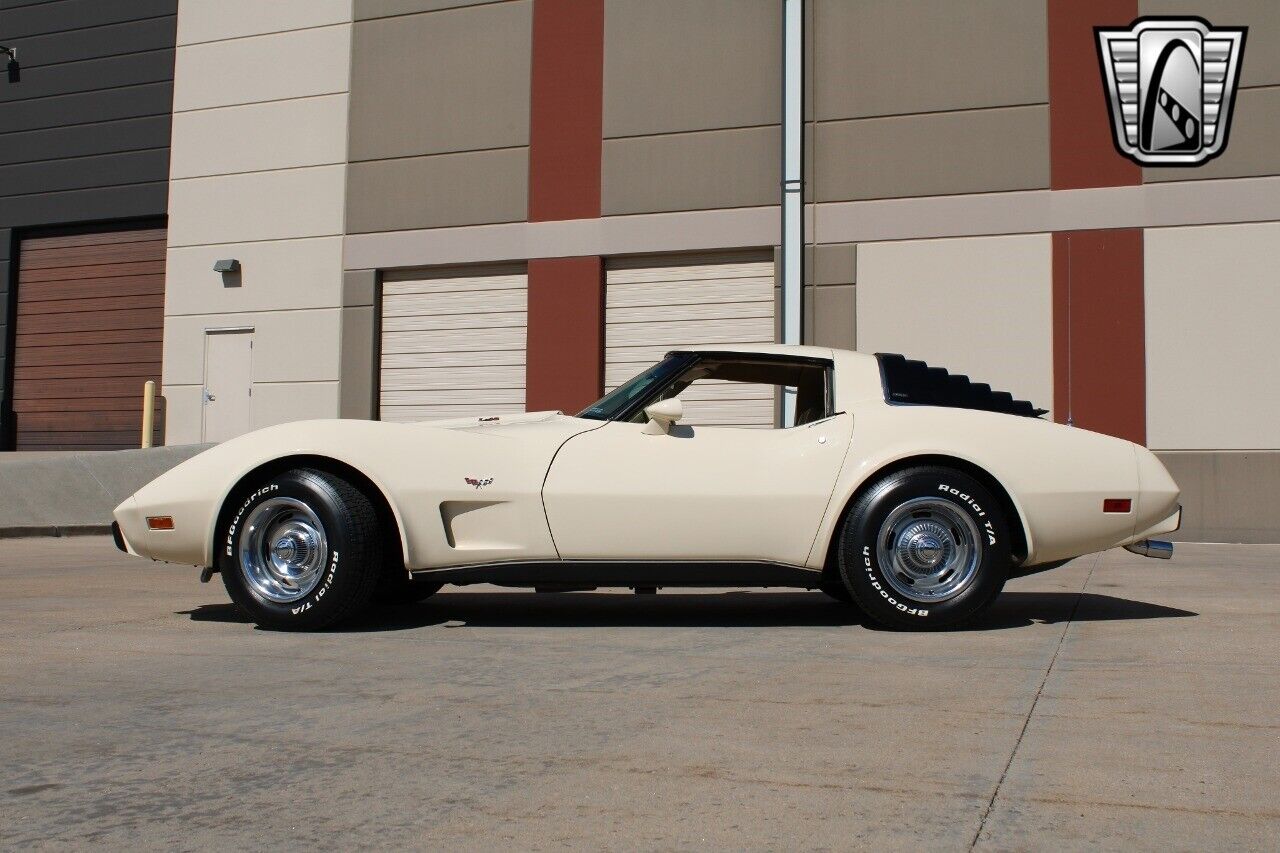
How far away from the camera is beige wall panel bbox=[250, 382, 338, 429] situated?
16.9 metres

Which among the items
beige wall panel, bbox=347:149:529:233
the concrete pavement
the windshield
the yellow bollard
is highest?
beige wall panel, bbox=347:149:529:233

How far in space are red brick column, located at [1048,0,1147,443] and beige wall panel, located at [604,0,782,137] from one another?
3.31 metres

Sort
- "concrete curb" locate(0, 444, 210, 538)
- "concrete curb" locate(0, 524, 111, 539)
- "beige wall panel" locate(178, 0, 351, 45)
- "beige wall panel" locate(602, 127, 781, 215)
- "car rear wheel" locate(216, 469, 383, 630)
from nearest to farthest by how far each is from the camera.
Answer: "car rear wheel" locate(216, 469, 383, 630)
"concrete curb" locate(0, 524, 111, 539)
"concrete curb" locate(0, 444, 210, 538)
"beige wall panel" locate(602, 127, 781, 215)
"beige wall panel" locate(178, 0, 351, 45)

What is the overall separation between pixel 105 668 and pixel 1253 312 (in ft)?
41.7

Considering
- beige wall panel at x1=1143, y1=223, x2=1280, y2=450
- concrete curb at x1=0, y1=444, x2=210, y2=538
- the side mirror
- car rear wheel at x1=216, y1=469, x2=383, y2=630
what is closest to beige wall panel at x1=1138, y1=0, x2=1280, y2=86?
beige wall panel at x1=1143, y1=223, x2=1280, y2=450

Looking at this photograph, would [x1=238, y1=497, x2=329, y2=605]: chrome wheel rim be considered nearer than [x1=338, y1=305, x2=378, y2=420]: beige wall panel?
Yes

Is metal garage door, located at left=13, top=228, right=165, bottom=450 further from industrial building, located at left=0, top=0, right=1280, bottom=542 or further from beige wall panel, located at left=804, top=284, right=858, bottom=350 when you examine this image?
beige wall panel, located at left=804, top=284, right=858, bottom=350

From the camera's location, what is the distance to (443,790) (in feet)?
8.73

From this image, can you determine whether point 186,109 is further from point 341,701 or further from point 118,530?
point 341,701

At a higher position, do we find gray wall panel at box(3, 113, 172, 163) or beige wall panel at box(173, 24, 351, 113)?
beige wall panel at box(173, 24, 351, 113)

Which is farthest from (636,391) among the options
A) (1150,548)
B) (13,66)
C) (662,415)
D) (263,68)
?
(13,66)

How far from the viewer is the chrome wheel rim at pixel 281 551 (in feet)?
16.8

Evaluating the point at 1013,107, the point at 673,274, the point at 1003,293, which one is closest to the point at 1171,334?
the point at 1003,293

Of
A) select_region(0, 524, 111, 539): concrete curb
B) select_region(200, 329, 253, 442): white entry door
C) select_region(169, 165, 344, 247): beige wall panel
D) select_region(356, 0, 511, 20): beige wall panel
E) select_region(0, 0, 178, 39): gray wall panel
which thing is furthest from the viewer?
select_region(0, 0, 178, 39): gray wall panel
